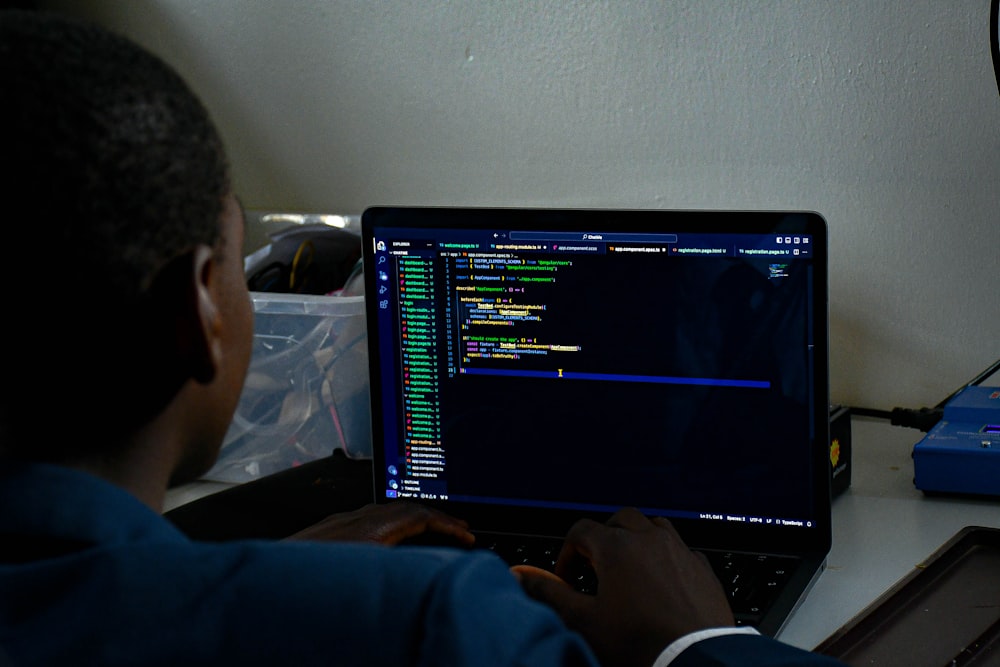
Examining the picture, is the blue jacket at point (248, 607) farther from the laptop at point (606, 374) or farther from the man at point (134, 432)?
the laptop at point (606, 374)

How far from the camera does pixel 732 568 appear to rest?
0.91 metres

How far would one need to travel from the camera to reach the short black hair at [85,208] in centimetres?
43

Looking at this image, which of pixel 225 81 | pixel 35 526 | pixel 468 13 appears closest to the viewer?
Answer: pixel 35 526

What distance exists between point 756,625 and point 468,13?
2.69 ft

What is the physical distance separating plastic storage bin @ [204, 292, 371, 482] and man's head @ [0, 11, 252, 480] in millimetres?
641

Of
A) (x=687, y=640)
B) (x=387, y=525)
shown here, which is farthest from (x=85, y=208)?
(x=387, y=525)

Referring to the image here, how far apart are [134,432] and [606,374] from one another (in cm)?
55

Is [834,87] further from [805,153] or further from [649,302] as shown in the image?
[649,302]

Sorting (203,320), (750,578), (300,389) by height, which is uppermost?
(203,320)

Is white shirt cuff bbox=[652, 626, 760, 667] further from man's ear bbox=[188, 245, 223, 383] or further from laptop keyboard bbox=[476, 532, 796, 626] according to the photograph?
man's ear bbox=[188, 245, 223, 383]

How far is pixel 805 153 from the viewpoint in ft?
3.90

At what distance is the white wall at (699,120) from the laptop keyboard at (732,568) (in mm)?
414

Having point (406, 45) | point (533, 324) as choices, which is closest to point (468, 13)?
point (406, 45)

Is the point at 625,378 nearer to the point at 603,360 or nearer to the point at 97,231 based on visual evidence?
the point at 603,360
